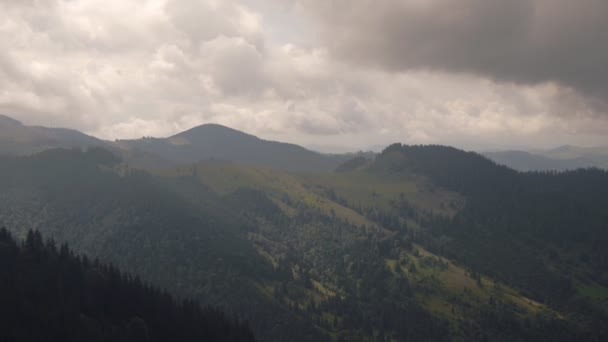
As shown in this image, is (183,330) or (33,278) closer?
(33,278)

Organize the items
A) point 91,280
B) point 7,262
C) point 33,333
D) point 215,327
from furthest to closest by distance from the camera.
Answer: point 215,327 → point 91,280 → point 7,262 → point 33,333

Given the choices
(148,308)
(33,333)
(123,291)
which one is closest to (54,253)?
(123,291)

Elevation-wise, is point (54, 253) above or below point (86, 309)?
above

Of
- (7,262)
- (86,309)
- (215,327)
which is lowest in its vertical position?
(215,327)

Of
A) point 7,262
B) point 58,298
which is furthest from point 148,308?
point 7,262

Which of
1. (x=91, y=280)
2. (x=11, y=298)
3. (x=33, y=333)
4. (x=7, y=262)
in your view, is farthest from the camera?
(x=91, y=280)

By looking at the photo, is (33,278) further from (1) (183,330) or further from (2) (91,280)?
(1) (183,330)
